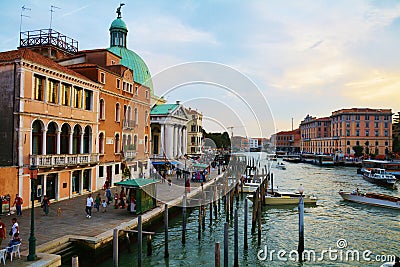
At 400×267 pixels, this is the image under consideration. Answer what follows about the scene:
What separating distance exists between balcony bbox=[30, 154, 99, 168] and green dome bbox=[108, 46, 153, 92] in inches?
576

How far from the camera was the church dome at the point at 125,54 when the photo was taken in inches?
1401

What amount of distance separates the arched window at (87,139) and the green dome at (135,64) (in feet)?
42.5

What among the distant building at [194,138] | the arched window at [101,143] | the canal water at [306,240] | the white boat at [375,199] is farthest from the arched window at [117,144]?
the distant building at [194,138]

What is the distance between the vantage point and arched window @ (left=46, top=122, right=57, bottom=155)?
18.9 metres

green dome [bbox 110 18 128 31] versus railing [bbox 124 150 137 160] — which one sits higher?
green dome [bbox 110 18 128 31]

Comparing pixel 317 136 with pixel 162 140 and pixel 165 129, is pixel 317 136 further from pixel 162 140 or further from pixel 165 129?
pixel 162 140

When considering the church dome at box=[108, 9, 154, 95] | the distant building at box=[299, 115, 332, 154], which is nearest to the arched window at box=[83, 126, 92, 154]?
the church dome at box=[108, 9, 154, 95]

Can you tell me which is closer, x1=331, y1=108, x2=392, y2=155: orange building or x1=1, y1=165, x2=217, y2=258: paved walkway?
x1=1, y1=165, x2=217, y2=258: paved walkway

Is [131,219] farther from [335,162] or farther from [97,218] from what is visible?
[335,162]

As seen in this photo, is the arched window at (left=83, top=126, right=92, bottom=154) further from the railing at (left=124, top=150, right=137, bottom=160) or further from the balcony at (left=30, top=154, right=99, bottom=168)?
the railing at (left=124, top=150, right=137, bottom=160)

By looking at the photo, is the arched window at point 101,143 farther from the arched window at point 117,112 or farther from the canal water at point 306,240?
the canal water at point 306,240

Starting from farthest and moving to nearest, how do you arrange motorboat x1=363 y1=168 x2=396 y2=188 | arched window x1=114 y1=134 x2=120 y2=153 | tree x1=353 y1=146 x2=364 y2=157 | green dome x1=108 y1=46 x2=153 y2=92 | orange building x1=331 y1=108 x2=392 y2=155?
orange building x1=331 y1=108 x2=392 y2=155 < tree x1=353 y1=146 x2=364 y2=157 < motorboat x1=363 y1=168 x2=396 y2=188 < green dome x1=108 y1=46 x2=153 y2=92 < arched window x1=114 y1=134 x2=120 y2=153

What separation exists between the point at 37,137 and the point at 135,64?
19.9 m

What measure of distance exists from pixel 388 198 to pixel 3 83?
1068 inches
